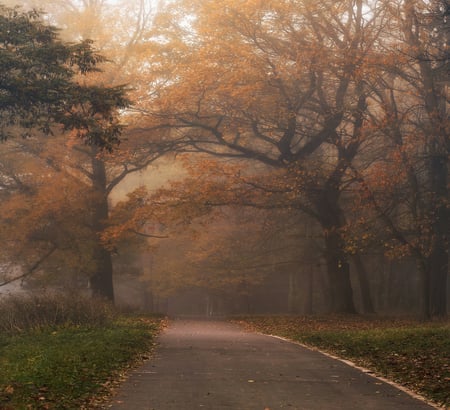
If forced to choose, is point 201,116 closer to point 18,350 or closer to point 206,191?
point 206,191

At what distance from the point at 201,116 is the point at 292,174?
165 inches

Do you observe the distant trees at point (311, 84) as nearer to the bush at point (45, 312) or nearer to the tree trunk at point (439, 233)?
the tree trunk at point (439, 233)

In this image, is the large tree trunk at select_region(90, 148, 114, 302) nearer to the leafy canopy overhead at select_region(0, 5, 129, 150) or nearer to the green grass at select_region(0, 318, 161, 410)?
the green grass at select_region(0, 318, 161, 410)

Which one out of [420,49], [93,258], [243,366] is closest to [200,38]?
[420,49]

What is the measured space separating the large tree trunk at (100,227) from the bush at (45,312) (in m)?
13.1

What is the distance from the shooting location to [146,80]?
94.8 feet

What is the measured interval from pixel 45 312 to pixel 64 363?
8056 mm

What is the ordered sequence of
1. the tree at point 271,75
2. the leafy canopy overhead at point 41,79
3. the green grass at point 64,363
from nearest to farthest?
the green grass at point 64,363 < the leafy canopy overhead at point 41,79 < the tree at point 271,75

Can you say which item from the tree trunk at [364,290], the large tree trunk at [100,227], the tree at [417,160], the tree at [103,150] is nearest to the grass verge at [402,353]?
the tree at [417,160]

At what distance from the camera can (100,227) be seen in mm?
34000

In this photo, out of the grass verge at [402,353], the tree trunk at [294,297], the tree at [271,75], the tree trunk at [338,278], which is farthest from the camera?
the tree trunk at [294,297]

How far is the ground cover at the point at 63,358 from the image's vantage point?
905 cm

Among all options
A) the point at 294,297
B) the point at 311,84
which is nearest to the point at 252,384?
the point at 311,84

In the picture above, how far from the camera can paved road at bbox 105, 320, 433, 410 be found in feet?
29.8
